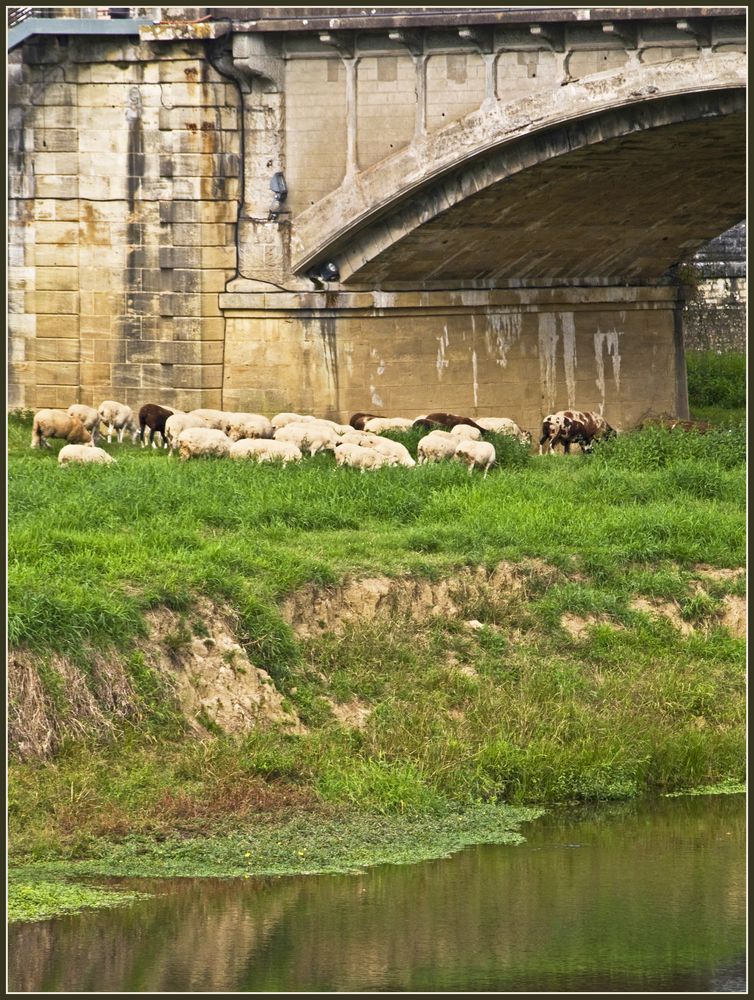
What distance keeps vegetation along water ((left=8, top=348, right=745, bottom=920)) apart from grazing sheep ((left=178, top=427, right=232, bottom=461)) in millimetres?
520

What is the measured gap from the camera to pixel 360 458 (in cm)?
2000

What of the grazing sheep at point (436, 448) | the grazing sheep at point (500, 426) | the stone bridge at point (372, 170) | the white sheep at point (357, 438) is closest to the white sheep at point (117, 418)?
the stone bridge at point (372, 170)

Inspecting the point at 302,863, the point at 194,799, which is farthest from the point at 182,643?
the point at 302,863

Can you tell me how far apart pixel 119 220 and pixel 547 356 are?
6627 mm

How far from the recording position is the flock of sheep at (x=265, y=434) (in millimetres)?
20141

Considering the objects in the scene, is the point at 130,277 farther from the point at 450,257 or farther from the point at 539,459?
the point at 539,459

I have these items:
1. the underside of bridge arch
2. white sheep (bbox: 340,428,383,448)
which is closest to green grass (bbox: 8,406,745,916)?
white sheep (bbox: 340,428,383,448)

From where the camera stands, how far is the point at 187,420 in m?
21.7

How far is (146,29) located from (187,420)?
17.5 feet

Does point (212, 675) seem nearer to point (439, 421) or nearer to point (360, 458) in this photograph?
point (360, 458)

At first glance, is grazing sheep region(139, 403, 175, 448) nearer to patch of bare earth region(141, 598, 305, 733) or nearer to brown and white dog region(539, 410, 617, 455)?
brown and white dog region(539, 410, 617, 455)

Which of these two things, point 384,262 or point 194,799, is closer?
point 194,799

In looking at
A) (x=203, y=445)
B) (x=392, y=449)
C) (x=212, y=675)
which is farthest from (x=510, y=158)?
(x=212, y=675)

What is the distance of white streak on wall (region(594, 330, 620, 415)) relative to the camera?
2781 centimetres
